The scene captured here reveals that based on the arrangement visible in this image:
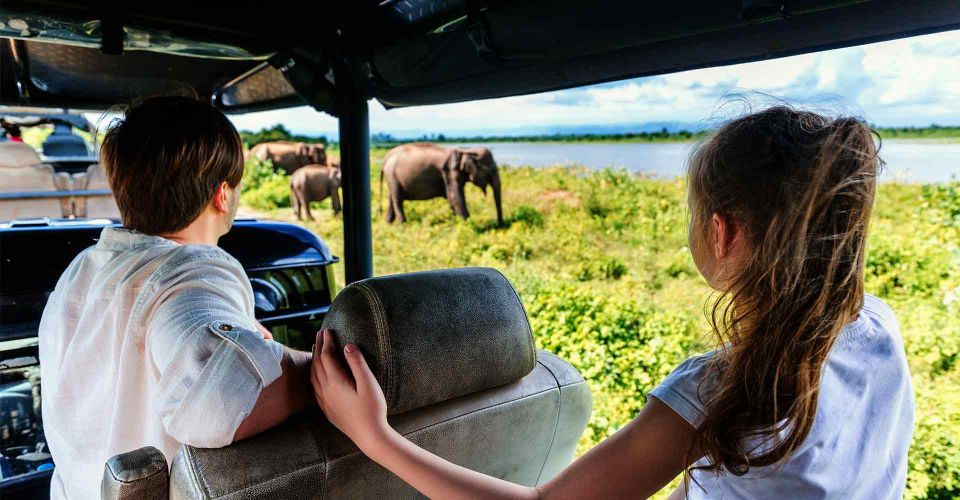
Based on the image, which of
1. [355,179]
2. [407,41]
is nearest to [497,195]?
[355,179]

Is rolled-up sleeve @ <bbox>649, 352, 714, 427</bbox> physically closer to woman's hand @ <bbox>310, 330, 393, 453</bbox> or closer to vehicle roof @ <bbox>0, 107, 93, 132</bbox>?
woman's hand @ <bbox>310, 330, 393, 453</bbox>

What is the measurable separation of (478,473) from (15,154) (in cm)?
405

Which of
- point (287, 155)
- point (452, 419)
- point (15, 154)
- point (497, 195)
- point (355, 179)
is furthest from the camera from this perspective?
point (287, 155)

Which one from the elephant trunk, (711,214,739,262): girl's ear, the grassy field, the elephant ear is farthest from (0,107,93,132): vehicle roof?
the elephant trunk

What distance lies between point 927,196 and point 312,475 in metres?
4.28

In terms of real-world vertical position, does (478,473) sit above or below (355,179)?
below

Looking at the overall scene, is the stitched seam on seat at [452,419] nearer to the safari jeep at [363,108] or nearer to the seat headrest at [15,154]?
the safari jeep at [363,108]

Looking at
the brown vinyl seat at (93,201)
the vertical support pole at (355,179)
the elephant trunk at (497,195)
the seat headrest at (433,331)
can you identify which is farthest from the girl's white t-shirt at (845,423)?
the elephant trunk at (497,195)

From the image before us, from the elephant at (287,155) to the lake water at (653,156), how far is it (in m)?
2.73

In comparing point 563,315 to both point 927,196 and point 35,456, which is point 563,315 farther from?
point 35,456

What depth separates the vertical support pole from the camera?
2.36 m

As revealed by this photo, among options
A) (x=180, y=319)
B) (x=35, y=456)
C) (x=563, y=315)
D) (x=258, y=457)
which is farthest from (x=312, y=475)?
(x=563, y=315)

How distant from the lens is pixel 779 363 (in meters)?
0.81

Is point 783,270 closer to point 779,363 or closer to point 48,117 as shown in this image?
point 779,363
